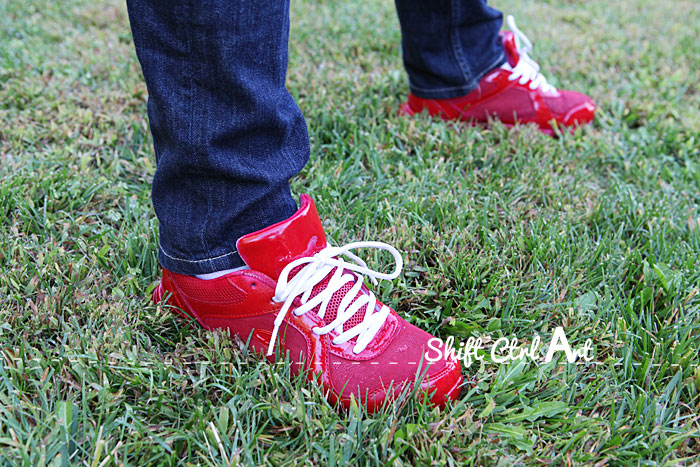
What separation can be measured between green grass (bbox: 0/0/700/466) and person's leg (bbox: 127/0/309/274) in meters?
0.25

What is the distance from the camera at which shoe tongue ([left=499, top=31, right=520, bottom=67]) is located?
7.13ft

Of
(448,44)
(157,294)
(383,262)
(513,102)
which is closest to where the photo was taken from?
(157,294)

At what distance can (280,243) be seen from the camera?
1.12 meters

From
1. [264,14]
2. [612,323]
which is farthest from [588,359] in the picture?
[264,14]

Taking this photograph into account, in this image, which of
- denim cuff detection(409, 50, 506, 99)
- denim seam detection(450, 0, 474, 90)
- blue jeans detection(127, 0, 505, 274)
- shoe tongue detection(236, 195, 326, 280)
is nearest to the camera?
blue jeans detection(127, 0, 505, 274)

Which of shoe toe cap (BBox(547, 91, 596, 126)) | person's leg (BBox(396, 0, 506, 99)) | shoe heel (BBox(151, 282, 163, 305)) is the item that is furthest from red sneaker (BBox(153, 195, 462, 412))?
shoe toe cap (BBox(547, 91, 596, 126))

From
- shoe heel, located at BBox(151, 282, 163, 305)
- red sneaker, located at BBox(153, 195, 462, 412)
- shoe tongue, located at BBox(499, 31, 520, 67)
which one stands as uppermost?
shoe tongue, located at BBox(499, 31, 520, 67)

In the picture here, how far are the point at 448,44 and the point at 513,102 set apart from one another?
0.34m

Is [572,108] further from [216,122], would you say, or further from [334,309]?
[216,122]

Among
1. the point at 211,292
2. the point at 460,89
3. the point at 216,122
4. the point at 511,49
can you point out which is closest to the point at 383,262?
the point at 211,292

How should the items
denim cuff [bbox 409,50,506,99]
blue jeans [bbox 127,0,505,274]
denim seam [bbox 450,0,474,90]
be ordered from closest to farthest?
blue jeans [bbox 127,0,505,274] < denim seam [bbox 450,0,474,90] < denim cuff [bbox 409,50,506,99]

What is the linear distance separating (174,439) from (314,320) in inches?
13.3

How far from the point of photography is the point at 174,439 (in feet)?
3.28

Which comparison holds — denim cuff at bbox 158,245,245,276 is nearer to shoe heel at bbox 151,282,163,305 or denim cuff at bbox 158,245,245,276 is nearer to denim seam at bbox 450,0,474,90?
shoe heel at bbox 151,282,163,305
